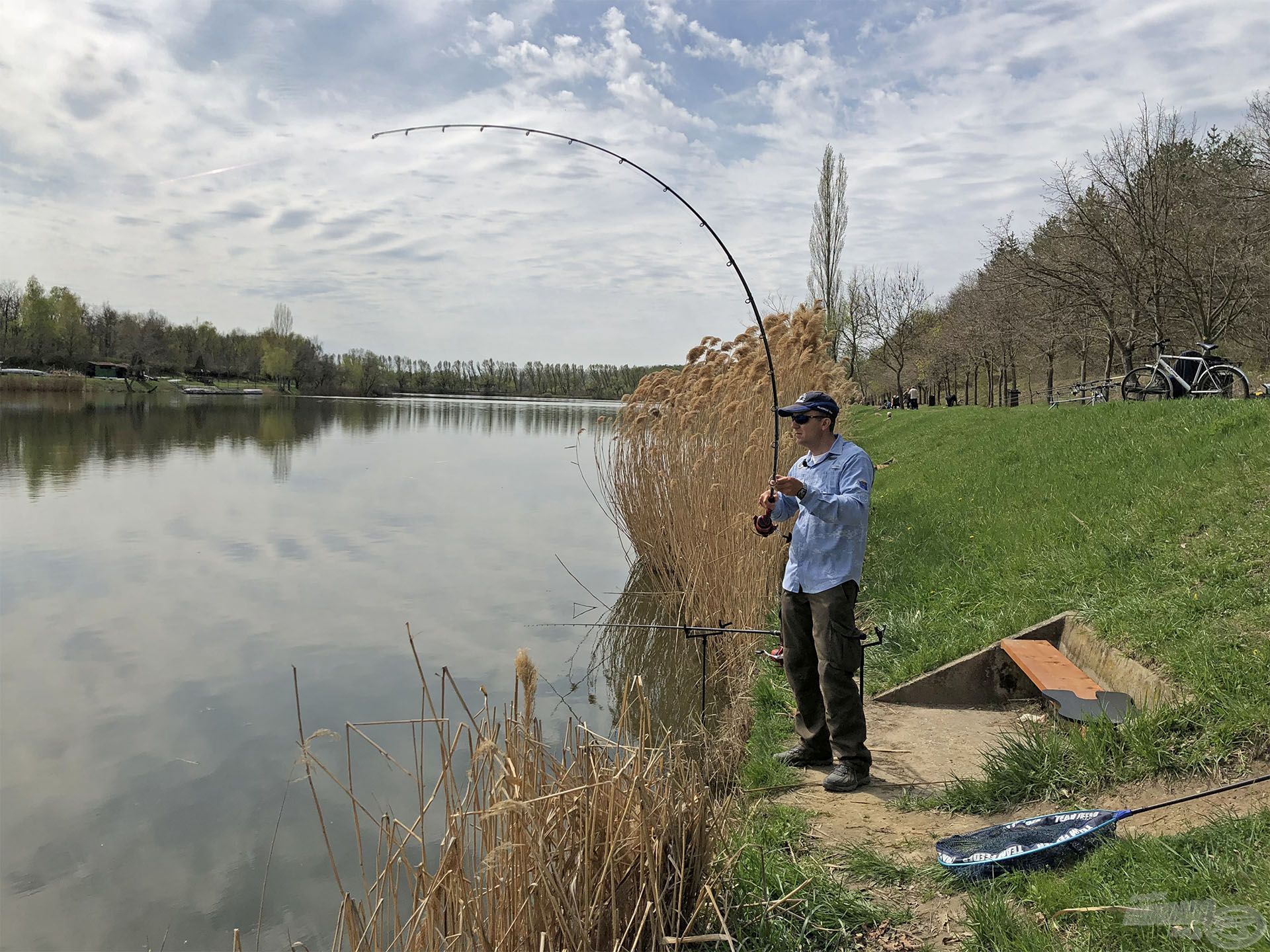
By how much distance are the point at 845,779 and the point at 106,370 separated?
295ft

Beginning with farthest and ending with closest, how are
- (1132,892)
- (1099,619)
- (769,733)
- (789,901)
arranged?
(769,733) → (1099,619) → (789,901) → (1132,892)

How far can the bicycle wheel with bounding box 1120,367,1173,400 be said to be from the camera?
12562 mm

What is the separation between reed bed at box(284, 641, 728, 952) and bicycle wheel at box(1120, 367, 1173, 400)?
11.7m

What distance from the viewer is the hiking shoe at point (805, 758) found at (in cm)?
472

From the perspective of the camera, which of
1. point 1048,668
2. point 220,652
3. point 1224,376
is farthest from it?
point 1224,376

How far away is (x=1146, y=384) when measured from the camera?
1320cm

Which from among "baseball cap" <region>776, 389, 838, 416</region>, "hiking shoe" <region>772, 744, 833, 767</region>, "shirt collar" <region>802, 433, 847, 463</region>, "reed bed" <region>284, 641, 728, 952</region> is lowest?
"hiking shoe" <region>772, 744, 833, 767</region>

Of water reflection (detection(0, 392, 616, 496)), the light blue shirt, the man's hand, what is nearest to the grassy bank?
the light blue shirt

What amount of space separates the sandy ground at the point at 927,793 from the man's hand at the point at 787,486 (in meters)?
1.50

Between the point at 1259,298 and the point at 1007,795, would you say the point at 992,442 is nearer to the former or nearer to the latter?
the point at 1007,795

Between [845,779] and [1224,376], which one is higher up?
[1224,376]

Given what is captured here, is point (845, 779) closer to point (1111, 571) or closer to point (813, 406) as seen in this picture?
point (813, 406)

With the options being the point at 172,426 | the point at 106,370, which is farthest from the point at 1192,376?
the point at 106,370

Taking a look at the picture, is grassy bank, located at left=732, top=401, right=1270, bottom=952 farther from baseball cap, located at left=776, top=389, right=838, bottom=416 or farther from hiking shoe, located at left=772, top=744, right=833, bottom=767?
baseball cap, located at left=776, top=389, right=838, bottom=416
